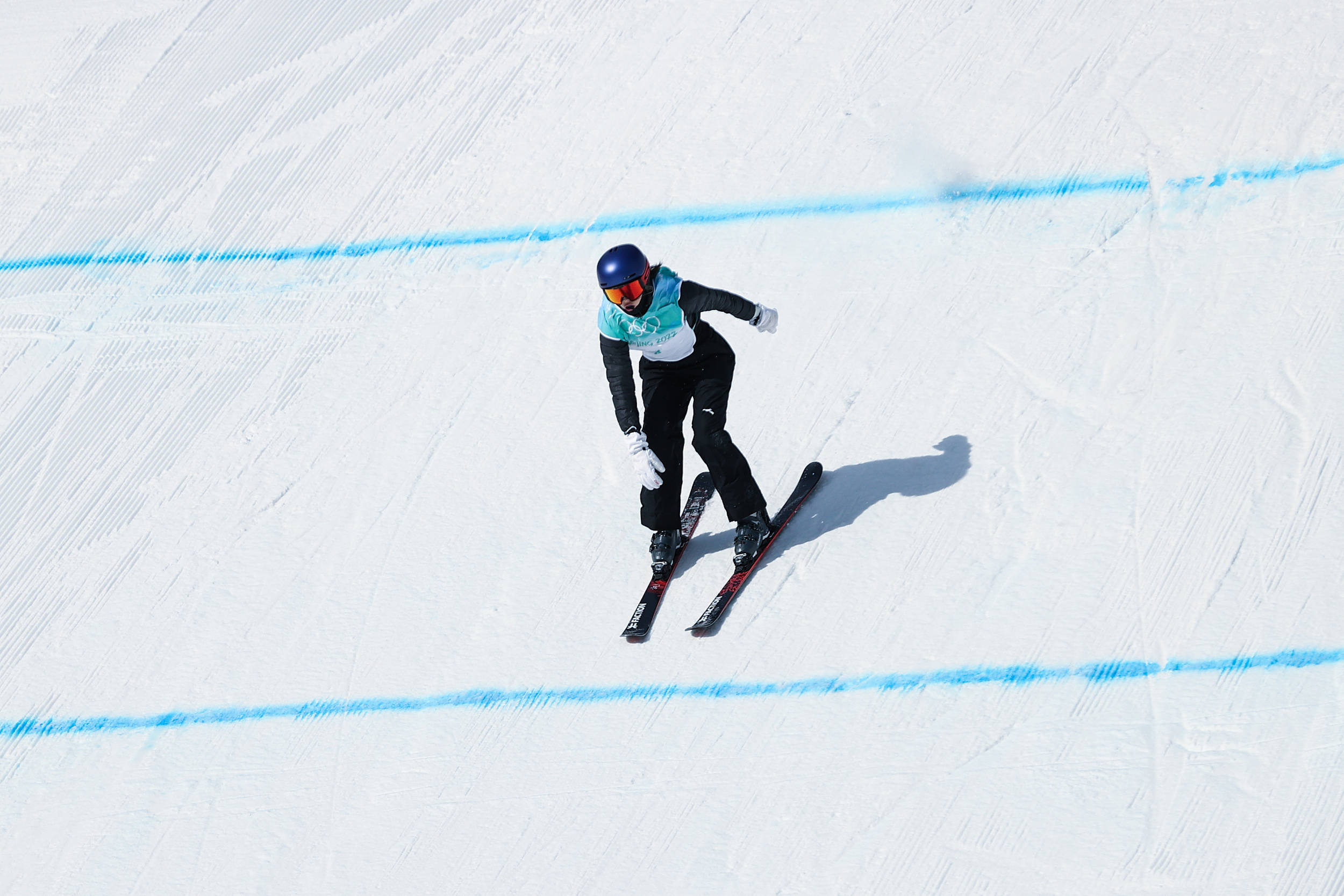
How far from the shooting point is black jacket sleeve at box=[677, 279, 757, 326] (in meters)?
4.85

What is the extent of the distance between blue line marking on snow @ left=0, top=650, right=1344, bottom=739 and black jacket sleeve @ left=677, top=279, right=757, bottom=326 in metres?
1.39

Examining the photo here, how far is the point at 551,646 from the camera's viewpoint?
17.0 ft

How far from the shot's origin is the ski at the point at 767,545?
5102mm

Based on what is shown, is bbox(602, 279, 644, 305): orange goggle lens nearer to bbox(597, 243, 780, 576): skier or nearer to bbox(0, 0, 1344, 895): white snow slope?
bbox(597, 243, 780, 576): skier

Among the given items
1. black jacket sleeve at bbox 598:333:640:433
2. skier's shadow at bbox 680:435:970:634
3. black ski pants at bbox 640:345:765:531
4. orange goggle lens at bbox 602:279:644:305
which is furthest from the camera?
skier's shadow at bbox 680:435:970:634

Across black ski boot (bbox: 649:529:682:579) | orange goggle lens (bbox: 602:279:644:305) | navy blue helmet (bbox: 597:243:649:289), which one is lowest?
black ski boot (bbox: 649:529:682:579)

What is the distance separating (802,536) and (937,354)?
3.95 feet

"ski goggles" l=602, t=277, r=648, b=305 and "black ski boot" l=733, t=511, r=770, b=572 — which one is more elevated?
"ski goggles" l=602, t=277, r=648, b=305

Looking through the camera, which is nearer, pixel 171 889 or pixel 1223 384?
pixel 171 889

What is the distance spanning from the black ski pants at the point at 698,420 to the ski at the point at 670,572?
18cm

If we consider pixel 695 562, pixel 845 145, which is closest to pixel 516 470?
pixel 695 562

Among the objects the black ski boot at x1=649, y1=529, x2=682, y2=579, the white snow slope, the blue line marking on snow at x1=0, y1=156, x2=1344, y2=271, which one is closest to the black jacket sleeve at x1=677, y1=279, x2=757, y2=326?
the black ski boot at x1=649, y1=529, x2=682, y2=579

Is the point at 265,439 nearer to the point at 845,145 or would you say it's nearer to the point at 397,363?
the point at 397,363

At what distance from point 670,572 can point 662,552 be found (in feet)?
0.32
